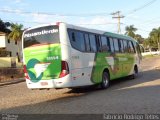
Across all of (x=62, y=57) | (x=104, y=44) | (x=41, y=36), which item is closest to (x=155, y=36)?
(x=104, y=44)

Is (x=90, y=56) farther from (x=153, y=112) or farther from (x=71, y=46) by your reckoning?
(x=153, y=112)

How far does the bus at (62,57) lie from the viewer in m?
14.5

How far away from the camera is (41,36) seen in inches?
595

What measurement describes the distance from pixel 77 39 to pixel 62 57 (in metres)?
1.47

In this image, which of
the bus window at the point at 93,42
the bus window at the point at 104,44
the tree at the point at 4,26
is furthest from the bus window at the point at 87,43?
the tree at the point at 4,26

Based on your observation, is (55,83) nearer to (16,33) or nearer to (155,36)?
(16,33)

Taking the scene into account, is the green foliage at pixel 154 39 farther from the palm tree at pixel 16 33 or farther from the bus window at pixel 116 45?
the bus window at pixel 116 45

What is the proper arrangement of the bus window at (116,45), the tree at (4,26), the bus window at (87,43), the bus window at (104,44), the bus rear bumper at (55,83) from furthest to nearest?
1. the tree at (4,26)
2. the bus window at (116,45)
3. the bus window at (104,44)
4. the bus window at (87,43)
5. the bus rear bumper at (55,83)

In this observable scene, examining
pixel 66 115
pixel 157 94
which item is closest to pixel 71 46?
pixel 157 94

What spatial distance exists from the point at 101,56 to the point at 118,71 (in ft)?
9.34

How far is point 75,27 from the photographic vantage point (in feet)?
51.0

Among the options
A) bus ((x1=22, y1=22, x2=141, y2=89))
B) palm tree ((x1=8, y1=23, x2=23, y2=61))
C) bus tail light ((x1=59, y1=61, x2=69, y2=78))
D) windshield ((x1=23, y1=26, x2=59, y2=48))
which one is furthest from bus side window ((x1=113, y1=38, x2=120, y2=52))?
palm tree ((x1=8, y1=23, x2=23, y2=61))

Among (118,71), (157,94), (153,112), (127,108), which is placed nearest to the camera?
(153,112)

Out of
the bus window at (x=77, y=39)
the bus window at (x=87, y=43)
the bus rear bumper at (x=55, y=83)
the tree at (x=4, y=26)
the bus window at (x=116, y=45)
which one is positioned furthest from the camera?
the tree at (x=4, y=26)
